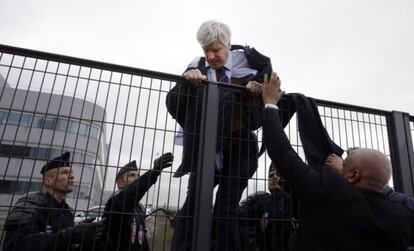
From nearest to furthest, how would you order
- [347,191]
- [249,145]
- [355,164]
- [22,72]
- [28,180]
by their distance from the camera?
[347,191], [355,164], [28,180], [22,72], [249,145]

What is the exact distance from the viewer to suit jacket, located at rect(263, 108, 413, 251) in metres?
1.54

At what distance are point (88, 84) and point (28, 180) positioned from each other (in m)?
0.67

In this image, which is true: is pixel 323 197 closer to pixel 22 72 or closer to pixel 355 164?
pixel 355 164

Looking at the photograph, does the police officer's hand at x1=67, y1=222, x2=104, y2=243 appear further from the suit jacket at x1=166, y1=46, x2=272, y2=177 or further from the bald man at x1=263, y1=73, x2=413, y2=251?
the bald man at x1=263, y1=73, x2=413, y2=251

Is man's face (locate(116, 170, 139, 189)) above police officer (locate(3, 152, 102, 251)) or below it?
above

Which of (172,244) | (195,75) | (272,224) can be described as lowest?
(172,244)

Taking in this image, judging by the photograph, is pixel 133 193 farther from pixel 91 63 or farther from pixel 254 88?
pixel 254 88

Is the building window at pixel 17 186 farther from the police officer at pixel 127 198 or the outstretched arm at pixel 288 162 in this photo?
the outstretched arm at pixel 288 162

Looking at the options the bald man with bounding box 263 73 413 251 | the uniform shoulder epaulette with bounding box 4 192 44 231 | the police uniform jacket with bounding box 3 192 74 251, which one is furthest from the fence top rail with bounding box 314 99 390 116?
the uniform shoulder epaulette with bounding box 4 192 44 231

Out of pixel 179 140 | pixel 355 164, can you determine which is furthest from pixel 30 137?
pixel 355 164

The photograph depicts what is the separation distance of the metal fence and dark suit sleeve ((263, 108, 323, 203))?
422mm

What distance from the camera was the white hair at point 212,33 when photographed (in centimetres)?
258

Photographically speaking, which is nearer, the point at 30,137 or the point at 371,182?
the point at 371,182

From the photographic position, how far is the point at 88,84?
2.12 metres
